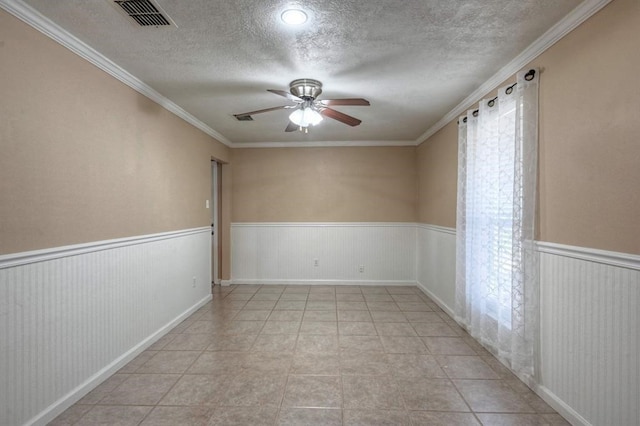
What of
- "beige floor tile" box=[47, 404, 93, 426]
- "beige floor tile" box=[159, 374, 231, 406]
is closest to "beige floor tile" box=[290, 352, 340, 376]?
"beige floor tile" box=[159, 374, 231, 406]

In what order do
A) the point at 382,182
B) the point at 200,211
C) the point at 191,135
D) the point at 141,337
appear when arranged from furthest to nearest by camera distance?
the point at 382,182 < the point at 200,211 < the point at 191,135 < the point at 141,337

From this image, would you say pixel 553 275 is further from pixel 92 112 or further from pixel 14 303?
pixel 92 112

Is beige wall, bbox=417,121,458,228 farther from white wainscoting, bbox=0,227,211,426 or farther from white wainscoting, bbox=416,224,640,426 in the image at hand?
white wainscoting, bbox=0,227,211,426

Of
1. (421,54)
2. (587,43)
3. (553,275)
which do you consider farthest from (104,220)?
(587,43)

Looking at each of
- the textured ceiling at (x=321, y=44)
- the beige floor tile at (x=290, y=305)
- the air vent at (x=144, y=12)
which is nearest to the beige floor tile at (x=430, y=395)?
the beige floor tile at (x=290, y=305)

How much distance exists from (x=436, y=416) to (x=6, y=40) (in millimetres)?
3461

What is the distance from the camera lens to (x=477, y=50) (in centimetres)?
240

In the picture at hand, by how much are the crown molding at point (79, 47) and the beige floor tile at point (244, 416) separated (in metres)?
2.71

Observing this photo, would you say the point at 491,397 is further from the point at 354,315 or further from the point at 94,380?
the point at 94,380

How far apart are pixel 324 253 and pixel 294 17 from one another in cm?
417

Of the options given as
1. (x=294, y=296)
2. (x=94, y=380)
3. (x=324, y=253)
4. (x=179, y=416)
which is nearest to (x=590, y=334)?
(x=179, y=416)

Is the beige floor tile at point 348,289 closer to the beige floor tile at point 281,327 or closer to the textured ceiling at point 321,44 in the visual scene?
the beige floor tile at point 281,327

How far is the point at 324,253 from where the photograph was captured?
5648 mm

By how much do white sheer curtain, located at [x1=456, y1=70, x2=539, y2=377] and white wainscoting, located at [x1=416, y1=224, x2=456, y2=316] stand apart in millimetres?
438
